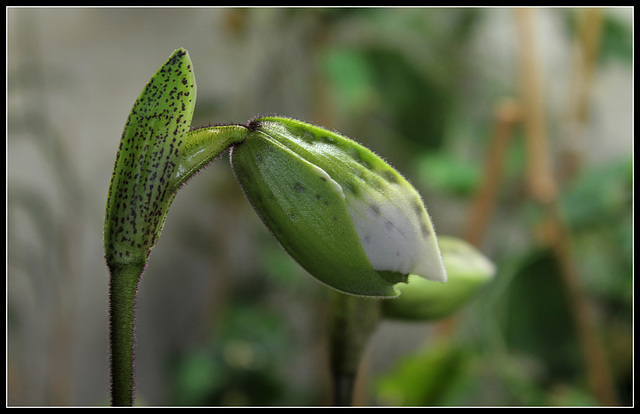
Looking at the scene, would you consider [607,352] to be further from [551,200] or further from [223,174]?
[223,174]

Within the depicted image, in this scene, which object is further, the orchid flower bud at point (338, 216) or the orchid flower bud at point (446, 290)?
the orchid flower bud at point (446, 290)

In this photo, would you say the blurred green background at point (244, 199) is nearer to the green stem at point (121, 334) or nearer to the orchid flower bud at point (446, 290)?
the orchid flower bud at point (446, 290)

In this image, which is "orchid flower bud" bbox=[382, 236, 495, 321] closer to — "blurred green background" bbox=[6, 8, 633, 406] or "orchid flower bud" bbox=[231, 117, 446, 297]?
"orchid flower bud" bbox=[231, 117, 446, 297]

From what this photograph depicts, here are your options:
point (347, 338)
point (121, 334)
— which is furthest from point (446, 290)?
point (121, 334)

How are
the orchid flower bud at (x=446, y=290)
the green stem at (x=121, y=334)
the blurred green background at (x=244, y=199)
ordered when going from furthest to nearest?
the blurred green background at (x=244, y=199)
the orchid flower bud at (x=446, y=290)
the green stem at (x=121, y=334)

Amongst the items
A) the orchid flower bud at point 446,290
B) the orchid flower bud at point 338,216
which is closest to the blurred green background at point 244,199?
the orchid flower bud at point 446,290

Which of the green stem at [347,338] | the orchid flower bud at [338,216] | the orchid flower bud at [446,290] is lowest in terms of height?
the green stem at [347,338]

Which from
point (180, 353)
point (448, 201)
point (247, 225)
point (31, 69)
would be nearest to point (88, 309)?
point (180, 353)
